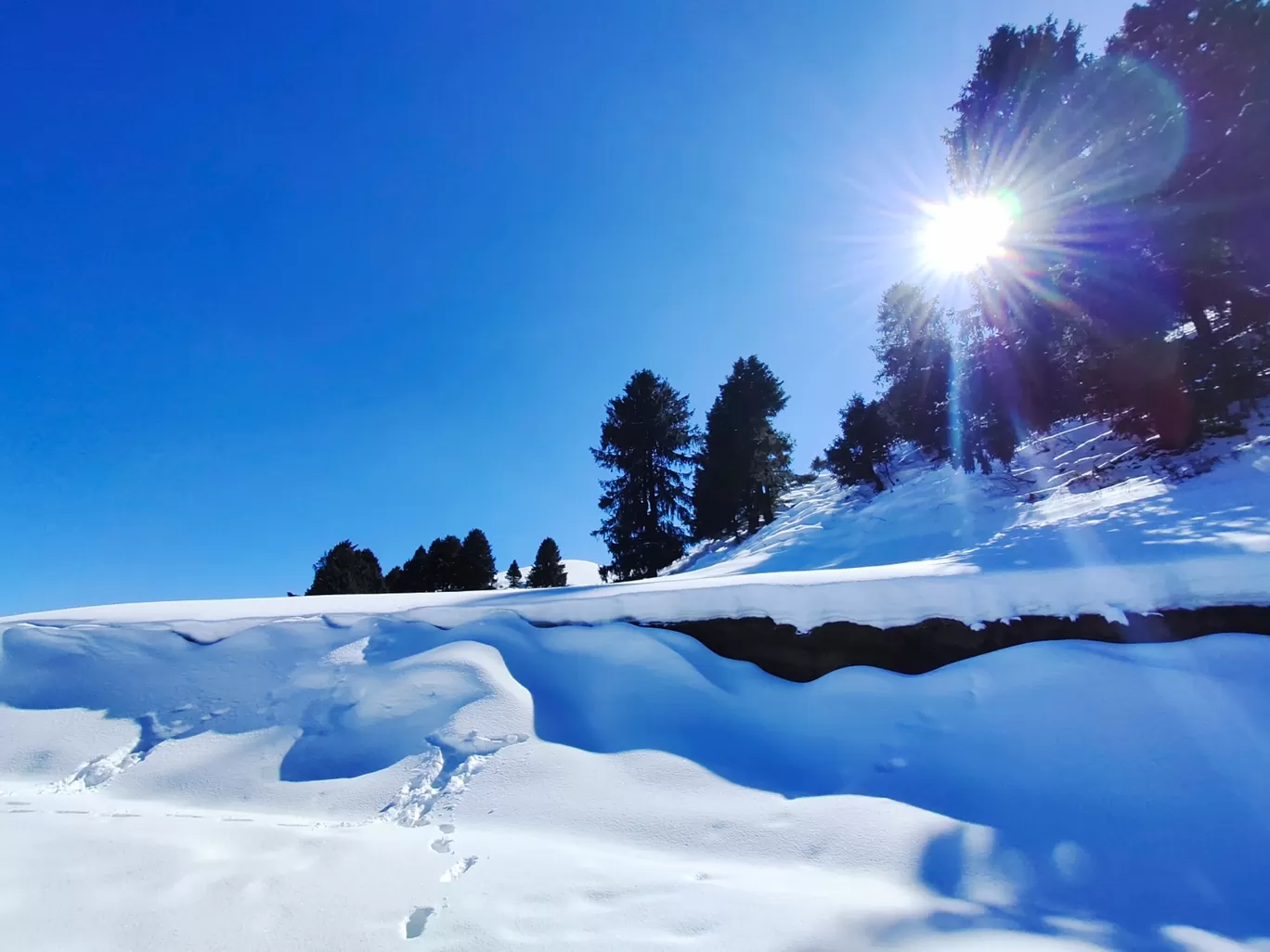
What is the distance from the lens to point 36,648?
15.0 feet

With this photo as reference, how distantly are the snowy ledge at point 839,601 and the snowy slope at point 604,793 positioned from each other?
21 centimetres

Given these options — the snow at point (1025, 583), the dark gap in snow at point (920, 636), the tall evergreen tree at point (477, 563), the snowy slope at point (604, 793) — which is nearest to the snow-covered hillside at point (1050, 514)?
the snow at point (1025, 583)

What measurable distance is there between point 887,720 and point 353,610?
467 centimetres

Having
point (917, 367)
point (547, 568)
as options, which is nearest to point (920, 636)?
point (917, 367)

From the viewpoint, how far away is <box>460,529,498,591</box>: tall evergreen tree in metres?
26.1

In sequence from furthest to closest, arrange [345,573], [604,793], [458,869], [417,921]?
[345,573] → [604,793] → [458,869] → [417,921]

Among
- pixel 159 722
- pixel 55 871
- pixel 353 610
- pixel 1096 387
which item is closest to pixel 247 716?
pixel 159 722

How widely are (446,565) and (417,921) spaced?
84.2ft

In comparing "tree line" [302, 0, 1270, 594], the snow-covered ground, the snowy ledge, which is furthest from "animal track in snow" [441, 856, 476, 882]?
"tree line" [302, 0, 1270, 594]

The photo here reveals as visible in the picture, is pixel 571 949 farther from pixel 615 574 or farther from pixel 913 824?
pixel 615 574

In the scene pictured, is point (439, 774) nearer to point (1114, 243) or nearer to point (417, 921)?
point (417, 921)

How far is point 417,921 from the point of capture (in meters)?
2.04

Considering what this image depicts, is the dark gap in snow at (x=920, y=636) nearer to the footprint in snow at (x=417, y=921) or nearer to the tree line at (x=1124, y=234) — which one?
the footprint in snow at (x=417, y=921)

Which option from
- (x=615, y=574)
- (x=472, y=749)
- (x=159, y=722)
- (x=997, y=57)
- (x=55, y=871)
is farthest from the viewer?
(x=615, y=574)
